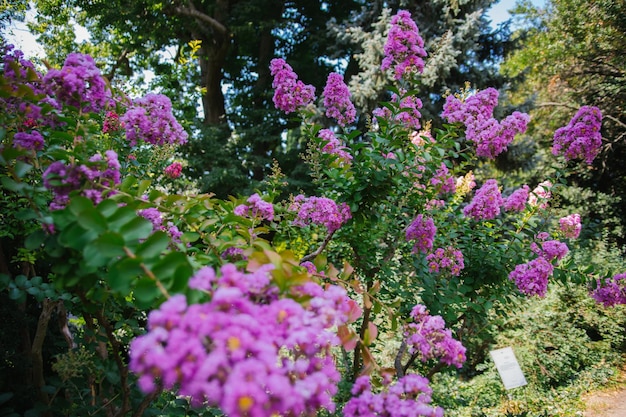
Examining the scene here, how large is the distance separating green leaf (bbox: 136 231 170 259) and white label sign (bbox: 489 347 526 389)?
338cm

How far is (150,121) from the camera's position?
1620 millimetres

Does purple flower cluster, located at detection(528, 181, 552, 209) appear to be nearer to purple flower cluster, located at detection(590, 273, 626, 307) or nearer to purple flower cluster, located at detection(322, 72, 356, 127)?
purple flower cluster, located at detection(590, 273, 626, 307)

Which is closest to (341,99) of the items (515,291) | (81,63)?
(81,63)

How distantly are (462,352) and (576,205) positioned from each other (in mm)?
9678

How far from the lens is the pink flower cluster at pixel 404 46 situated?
2.15 m

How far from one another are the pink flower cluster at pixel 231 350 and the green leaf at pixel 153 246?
4.7 inches

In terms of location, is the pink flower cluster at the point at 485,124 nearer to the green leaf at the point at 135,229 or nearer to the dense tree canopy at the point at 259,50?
the green leaf at the point at 135,229

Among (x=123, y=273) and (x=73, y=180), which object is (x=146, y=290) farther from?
(x=73, y=180)

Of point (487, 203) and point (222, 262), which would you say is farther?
point (487, 203)

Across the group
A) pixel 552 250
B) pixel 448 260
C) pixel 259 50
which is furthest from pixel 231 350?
pixel 259 50

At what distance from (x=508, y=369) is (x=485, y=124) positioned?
228 centimetres

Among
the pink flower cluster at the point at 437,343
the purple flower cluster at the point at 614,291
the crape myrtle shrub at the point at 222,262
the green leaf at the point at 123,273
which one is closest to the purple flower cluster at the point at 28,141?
the crape myrtle shrub at the point at 222,262

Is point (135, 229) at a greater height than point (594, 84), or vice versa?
point (594, 84)

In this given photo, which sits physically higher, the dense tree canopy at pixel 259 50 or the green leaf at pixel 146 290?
the dense tree canopy at pixel 259 50
